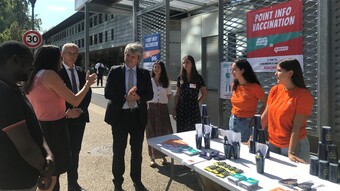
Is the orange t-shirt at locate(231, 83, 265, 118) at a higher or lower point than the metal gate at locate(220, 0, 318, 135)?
lower

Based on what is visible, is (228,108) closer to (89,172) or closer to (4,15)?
(89,172)

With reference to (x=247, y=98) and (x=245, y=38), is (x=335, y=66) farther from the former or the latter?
(x=245, y=38)

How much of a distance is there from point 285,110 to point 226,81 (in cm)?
259

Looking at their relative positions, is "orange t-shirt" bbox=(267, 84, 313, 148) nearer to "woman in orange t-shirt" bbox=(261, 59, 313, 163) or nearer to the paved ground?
"woman in orange t-shirt" bbox=(261, 59, 313, 163)

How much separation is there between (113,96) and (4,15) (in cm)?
4087

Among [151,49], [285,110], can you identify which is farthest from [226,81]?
[151,49]

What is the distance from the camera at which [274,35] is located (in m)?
4.60

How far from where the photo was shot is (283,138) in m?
2.92

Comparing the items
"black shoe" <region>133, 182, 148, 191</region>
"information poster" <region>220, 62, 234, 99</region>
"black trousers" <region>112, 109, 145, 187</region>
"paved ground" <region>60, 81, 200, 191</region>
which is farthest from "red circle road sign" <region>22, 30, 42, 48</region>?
"black shoe" <region>133, 182, 148, 191</region>

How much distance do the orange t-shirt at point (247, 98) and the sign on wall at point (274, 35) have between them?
104 centimetres

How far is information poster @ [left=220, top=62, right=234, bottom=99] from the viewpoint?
212 inches

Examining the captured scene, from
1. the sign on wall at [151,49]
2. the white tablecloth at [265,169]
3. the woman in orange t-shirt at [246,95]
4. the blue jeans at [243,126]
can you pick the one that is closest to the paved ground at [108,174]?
the blue jeans at [243,126]

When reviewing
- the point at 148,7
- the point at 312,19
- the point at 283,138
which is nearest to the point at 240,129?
the point at 283,138

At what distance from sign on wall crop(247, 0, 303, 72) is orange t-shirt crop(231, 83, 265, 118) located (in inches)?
41.0
